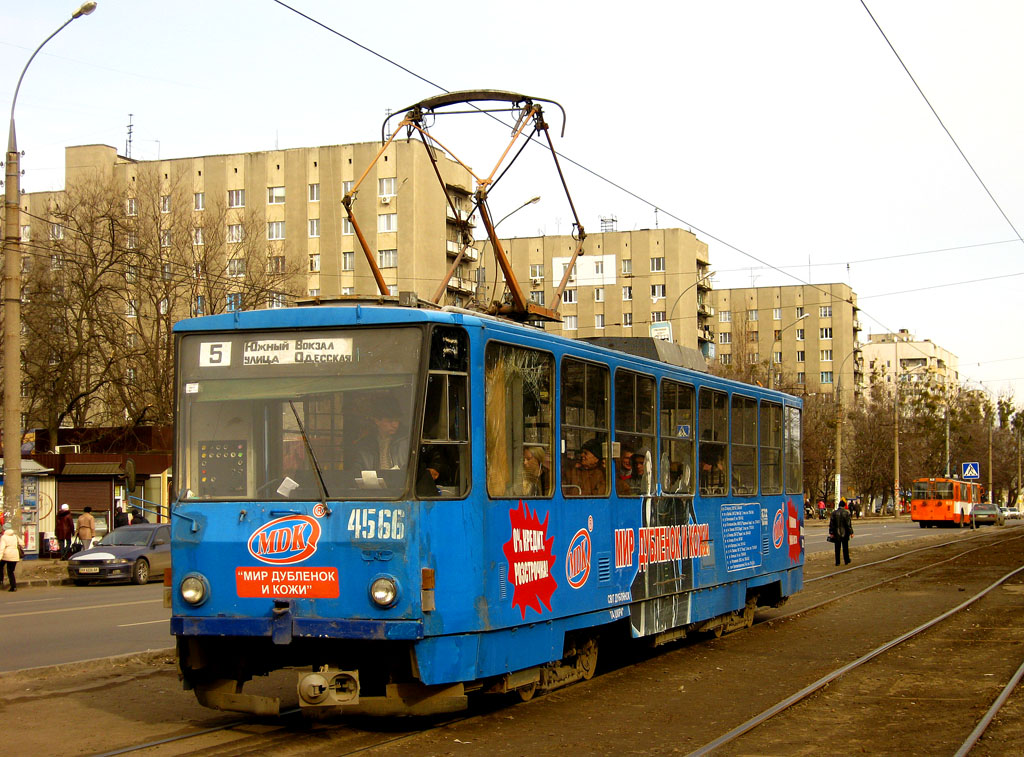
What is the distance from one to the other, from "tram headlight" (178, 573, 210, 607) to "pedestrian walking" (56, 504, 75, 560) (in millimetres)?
24653

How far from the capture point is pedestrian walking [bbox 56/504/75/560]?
3058 centimetres

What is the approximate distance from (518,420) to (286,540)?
75.0 inches

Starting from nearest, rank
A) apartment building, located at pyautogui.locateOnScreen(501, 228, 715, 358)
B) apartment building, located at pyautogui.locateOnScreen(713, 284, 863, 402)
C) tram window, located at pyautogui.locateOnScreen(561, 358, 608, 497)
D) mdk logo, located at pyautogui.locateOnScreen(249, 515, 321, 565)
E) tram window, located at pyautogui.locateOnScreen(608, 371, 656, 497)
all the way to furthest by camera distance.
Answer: mdk logo, located at pyautogui.locateOnScreen(249, 515, 321, 565) < tram window, located at pyautogui.locateOnScreen(561, 358, 608, 497) < tram window, located at pyautogui.locateOnScreen(608, 371, 656, 497) < apartment building, located at pyautogui.locateOnScreen(501, 228, 715, 358) < apartment building, located at pyautogui.locateOnScreen(713, 284, 863, 402)

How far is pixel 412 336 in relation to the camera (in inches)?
307

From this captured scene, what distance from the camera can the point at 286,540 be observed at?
7695 millimetres

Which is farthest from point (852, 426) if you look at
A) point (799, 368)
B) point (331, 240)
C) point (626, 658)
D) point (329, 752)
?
point (329, 752)

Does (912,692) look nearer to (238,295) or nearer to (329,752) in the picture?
(329,752)

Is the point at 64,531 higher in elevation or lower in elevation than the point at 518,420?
lower

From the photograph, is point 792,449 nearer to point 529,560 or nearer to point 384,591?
point 529,560

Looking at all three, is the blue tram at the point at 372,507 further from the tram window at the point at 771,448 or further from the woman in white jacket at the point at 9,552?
the woman in white jacket at the point at 9,552

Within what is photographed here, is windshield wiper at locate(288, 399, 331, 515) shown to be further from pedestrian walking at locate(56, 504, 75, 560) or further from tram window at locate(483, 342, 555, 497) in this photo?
pedestrian walking at locate(56, 504, 75, 560)

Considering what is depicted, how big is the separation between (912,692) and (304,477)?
18.3 ft

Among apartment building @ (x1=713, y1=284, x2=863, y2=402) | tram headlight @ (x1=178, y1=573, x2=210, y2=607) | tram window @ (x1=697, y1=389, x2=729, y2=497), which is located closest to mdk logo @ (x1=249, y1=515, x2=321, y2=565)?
tram headlight @ (x1=178, y1=573, x2=210, y2=607)

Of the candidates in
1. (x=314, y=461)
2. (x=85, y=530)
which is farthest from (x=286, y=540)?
(x=85, y=530)
